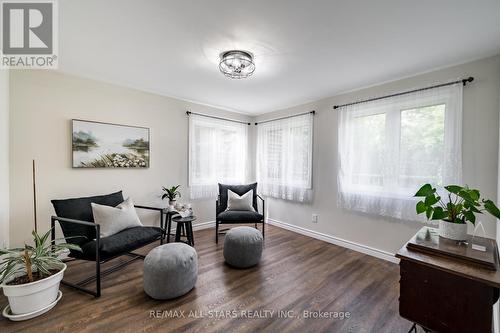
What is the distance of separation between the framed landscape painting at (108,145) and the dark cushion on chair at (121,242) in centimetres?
111

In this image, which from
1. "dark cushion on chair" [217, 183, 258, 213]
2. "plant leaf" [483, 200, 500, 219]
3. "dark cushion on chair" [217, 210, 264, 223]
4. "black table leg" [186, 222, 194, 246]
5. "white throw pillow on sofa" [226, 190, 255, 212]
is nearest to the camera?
"plant leaf" [483, 200, 500, 219]

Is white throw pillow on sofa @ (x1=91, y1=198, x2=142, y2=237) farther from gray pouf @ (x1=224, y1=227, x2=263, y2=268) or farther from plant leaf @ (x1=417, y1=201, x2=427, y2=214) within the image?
plant leaf @ (x1=417, y1=201, x2=427, y2=214)

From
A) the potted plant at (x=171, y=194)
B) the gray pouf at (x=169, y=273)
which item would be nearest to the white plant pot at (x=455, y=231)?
the gray pouf at (x=169, y=273)

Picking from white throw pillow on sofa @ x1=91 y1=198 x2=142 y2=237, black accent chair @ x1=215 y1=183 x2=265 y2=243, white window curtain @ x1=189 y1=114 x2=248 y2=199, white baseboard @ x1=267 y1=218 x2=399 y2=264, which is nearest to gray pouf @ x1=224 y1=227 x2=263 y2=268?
black accent chair @ x1=215 y1=183 x2=265 y2=243

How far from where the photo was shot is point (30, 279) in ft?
5.51

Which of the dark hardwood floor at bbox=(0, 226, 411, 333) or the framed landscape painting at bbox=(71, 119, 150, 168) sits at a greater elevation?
the framed landscape painting at bbox=(71, 119, 150, 168)

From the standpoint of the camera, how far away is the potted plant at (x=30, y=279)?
1597 mm

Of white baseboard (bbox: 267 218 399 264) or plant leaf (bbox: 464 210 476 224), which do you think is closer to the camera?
plant leaf (bbox: 464 210 476 224)

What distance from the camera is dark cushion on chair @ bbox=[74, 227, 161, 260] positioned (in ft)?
6.42

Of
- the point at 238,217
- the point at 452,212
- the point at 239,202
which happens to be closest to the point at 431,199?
the point at 452,212

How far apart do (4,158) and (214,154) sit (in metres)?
2.64

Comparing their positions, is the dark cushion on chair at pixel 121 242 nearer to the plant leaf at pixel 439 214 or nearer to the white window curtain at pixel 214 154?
the white window curtain at pixel 214 154

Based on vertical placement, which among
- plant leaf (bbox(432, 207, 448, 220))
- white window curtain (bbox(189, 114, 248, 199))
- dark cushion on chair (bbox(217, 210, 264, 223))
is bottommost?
dark cushion on chair (bbox(217, 210, 264, 223))

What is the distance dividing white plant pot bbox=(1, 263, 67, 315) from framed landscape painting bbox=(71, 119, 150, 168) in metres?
1.50
